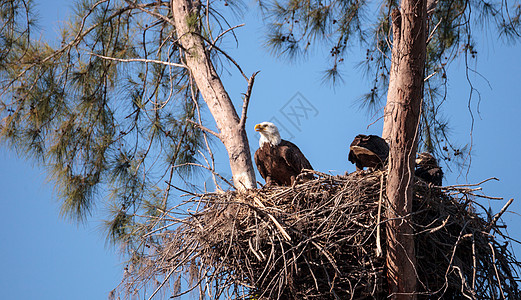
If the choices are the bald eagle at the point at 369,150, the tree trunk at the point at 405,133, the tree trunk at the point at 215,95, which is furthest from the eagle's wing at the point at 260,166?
the tree trunk at the point at 405,133

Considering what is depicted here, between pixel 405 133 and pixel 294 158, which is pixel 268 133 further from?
pixel 405 133

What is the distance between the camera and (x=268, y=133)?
17.0 feet

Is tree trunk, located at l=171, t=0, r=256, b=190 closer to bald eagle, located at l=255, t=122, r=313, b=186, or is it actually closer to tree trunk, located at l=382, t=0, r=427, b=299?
bald eagle, located at l=255, t=122, r=313, b=186

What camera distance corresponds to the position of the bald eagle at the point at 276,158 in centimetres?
498

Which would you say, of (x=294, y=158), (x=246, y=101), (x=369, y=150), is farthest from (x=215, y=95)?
(x=369, y=150)

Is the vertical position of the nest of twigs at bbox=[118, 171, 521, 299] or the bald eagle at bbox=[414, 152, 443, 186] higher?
the bald eagle at bbox=[414, 152, 443, 186]

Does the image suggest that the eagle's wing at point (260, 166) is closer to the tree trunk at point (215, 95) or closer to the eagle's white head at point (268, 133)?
the eagle's white head at point (268, 133)

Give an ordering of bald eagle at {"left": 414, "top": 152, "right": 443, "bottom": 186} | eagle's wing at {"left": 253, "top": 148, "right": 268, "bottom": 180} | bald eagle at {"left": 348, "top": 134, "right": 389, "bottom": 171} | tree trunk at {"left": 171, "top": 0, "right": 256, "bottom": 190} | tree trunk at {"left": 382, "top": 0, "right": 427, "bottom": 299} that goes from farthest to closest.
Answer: eagle's wing at {"left": 253, "top": 148, "right": 268, "bottom": 180}, tree trunk at {"left": 171, "top": 0, "right": 256, "bottom": 190}, bald eagle at {"left": 414, "top": 152, "right": 443, "bottom": 186}, bald eagle at {"left": 348, "top": 134, "right": 389, "bottom": 171}, tree trunk at {"left": 382, "top": 0, "right": 427, "bottom": 299}

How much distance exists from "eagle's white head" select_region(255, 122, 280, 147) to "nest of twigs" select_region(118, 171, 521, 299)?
921mm

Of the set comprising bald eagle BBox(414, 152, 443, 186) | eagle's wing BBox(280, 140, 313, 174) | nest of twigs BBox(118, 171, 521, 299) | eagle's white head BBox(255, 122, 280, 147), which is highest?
eagle's white head BBox(255, 122, 280, 147)

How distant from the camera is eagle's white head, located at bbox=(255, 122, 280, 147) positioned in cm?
515

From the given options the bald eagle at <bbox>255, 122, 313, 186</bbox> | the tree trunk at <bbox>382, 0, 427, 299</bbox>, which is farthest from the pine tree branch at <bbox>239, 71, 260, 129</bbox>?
the tree trunk at <bbox>382, 0, 427, 299</bbox>

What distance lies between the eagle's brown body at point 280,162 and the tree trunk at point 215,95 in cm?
19

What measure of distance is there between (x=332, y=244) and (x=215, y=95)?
1806 mm
